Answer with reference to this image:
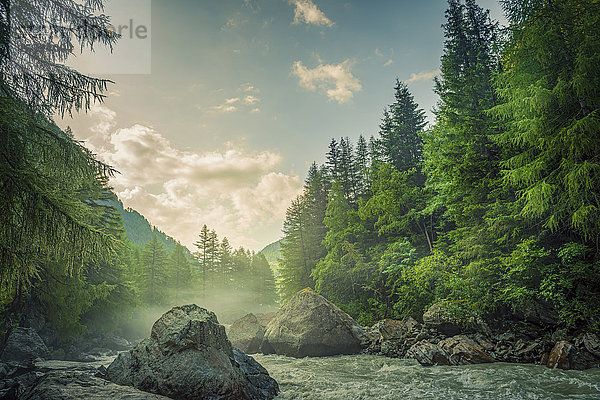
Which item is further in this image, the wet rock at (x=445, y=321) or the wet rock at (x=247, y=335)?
the wet rock at (x=247, y=335)

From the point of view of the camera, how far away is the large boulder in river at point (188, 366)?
682cm

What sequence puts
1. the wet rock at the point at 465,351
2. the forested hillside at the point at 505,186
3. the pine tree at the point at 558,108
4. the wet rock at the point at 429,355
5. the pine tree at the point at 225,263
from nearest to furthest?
the pine tree at the point at 558,108 → the forested hillside at the point at 505,186 → the wet rock at the point at 465,351 → the wet rock at the point at 429,355 → the pine tree at the point at 225,263

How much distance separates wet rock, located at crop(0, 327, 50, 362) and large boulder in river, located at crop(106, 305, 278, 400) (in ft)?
32.9

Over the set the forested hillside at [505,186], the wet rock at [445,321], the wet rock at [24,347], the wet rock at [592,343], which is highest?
the forested hillside at [505,186]

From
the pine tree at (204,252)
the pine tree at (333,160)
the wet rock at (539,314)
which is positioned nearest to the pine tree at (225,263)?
the pine tree at (204,252)

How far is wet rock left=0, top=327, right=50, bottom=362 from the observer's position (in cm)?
1328

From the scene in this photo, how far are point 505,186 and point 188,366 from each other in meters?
13.4

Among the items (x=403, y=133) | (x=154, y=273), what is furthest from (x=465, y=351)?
(x=154, y=273)

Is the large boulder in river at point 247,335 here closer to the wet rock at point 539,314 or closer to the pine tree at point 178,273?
the wet rock at point 539,314

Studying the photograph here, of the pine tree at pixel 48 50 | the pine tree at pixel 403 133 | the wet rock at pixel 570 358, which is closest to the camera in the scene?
the pine tree at pixel 48 50

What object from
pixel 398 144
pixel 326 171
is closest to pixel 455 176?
pixel 398 144

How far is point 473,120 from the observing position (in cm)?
1458

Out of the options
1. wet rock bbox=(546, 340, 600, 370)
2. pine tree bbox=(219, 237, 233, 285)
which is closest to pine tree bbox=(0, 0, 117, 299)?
wet rock bbox=(546, 340, 600, 370)

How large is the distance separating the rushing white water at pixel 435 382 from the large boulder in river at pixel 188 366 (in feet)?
4.53
